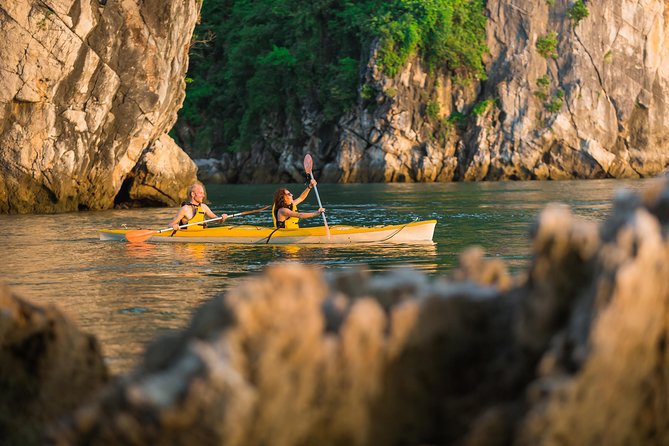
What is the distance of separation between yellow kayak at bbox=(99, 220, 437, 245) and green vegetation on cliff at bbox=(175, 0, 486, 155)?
1255 inches

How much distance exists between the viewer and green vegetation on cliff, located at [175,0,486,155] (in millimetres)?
50906

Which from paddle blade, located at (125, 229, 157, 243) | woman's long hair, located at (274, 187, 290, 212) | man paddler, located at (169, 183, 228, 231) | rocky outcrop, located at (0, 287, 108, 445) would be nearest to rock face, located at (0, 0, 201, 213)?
man paddler, located at (169, 183, 228, 231)

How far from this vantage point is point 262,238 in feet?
53.4

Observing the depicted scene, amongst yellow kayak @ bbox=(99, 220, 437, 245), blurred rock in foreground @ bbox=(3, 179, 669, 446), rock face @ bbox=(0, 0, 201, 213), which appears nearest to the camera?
blurred rock in foreground @ bbox=(3, 179, 669, 446)

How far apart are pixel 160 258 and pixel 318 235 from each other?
275 cm

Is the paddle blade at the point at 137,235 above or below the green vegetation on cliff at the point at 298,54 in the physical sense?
below

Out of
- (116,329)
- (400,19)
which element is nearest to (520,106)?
(400,19)

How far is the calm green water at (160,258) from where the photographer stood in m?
8.87

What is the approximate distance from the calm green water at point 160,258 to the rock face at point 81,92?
55.1 inches

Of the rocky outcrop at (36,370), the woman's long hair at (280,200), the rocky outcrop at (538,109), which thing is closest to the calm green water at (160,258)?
the woman's long hair at (280,200)

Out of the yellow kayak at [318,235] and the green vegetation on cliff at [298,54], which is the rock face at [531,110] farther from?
the yellow kayak at [318,235]

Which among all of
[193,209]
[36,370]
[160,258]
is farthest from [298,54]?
[36,370]

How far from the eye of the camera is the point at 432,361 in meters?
3.33

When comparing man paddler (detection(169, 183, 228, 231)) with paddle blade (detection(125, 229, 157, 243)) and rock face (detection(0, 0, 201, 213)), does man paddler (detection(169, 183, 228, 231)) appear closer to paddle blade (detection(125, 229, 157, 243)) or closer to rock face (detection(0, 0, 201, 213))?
paddle blade (detection(125, 229, 157, 243))
